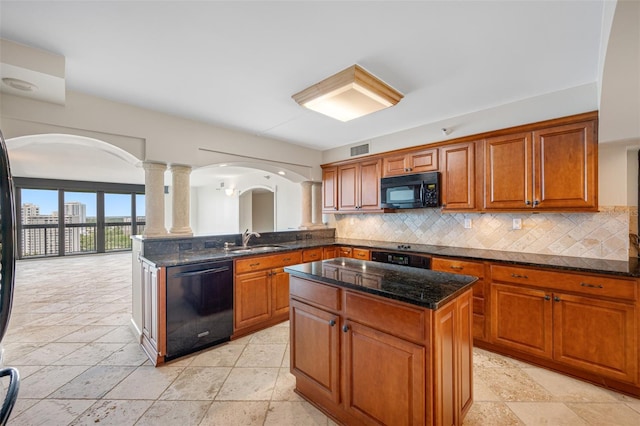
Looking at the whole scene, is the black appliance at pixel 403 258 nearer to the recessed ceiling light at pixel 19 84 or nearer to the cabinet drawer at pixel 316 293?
the cabinet drawer at pixel 316 293

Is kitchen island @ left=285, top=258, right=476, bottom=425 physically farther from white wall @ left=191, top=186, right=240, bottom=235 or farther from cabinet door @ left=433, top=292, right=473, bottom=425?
white wall @ left=191, top=186, right=240, bottom=235

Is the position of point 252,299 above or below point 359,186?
below

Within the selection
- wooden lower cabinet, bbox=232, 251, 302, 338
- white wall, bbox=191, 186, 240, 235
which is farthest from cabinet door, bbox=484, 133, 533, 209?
white wall, bbox=191, 186, 240, 235

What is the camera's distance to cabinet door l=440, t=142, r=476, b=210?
315cm

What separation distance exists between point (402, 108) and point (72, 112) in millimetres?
3277

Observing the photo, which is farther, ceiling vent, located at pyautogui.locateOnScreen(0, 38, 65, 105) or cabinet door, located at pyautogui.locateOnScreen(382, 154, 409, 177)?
cabinet door, located at pyautogui.locateOnScreen(382, 154, 409, 177)

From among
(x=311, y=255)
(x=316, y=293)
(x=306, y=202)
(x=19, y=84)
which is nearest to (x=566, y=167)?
(x=316, y=293)

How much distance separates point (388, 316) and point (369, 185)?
2.87m

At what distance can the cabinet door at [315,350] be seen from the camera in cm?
176

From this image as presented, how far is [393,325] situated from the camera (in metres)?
1.47

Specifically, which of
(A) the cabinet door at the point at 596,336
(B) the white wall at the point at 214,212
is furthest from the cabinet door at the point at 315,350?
(B) the white wall at the point at 214,212

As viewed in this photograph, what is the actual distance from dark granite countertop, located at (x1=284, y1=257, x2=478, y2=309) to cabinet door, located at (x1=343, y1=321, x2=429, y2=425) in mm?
241

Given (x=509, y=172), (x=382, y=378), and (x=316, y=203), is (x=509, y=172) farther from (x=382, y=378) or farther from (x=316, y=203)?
(x=316, y=203)

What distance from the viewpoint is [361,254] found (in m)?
3.86
